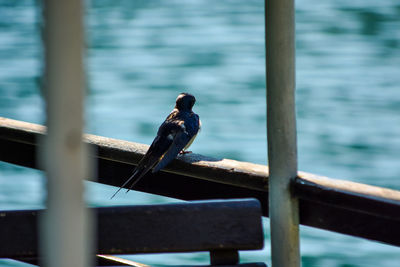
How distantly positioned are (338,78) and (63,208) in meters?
8.17

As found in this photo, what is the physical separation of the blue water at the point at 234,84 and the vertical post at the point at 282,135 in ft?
7.73

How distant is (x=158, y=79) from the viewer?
9.37 meters

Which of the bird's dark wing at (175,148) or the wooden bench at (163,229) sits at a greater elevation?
the bird's dark wing at (175,148)

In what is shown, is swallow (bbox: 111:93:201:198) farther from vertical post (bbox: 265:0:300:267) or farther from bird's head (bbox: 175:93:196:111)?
vertical post (bbox: 265:0:300:267)

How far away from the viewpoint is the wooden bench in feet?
5.01

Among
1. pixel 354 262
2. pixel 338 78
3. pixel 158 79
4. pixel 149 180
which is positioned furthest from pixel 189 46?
pixel 149 180

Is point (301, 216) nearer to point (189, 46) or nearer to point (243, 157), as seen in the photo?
point (243, 157)

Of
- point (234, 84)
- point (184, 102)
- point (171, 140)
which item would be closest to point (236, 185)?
point (171, 140)

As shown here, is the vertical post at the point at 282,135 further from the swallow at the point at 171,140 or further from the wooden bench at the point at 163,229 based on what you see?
the swallow at the point at 171,140

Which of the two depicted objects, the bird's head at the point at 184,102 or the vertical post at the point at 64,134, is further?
the bird's head at the point at 184,102

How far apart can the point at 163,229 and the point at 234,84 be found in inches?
296

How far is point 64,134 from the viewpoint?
2.42 ft

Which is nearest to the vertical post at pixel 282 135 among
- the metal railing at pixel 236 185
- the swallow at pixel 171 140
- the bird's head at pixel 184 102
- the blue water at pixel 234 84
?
the metal railing at pixel 236 185

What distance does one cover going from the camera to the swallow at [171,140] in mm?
2297
